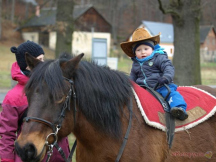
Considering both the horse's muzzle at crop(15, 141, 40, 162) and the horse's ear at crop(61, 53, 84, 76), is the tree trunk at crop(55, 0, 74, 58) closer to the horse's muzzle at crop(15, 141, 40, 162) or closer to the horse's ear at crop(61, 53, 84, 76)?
the horse's ear at crop(61, 53, 84, 76)

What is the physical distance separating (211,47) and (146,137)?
61054mm

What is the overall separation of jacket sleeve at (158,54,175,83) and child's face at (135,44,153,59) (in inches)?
5.6

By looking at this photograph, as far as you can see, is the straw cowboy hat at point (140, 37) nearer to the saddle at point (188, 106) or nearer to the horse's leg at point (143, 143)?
the saddle at point (188, 106)

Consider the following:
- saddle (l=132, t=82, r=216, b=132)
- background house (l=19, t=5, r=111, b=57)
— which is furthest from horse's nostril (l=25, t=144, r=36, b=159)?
background house (l=19, t=5, r=111, b=57)

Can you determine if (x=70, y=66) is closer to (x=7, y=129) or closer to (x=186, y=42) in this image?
(x=7, y=129)

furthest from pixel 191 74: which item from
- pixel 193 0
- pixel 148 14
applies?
pixel 148 14

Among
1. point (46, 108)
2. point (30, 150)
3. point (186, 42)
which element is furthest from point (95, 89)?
point (186, 42)

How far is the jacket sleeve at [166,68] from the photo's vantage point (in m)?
3.26

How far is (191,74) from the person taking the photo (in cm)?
1013

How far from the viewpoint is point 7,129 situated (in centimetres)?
296

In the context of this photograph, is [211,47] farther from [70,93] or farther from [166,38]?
[70,93]

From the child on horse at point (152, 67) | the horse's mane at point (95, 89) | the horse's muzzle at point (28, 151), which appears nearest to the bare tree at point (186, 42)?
the child on horse at point (152, 67)

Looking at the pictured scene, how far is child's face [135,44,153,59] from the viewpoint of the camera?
3506mm

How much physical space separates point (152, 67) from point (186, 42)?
7.02 metres
